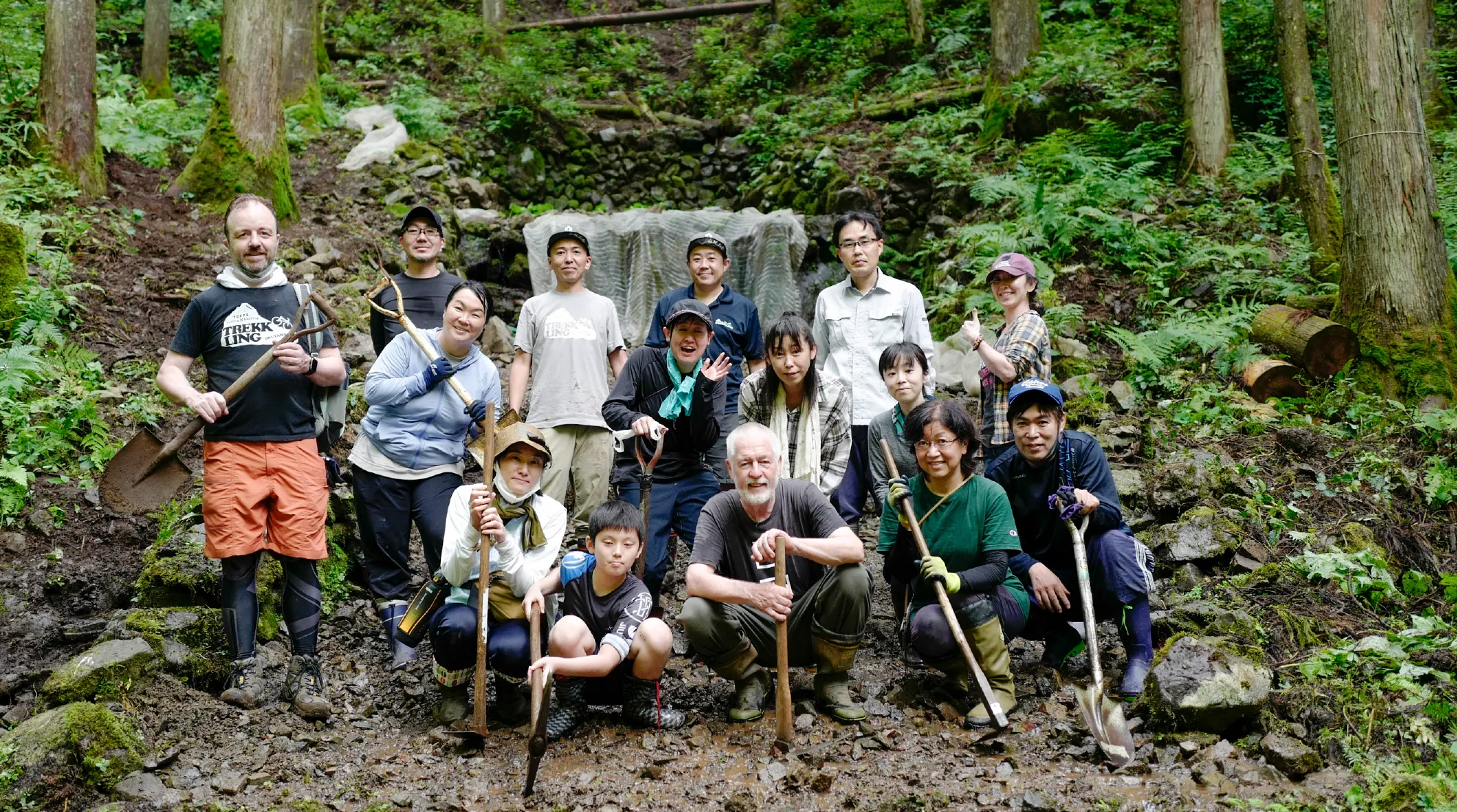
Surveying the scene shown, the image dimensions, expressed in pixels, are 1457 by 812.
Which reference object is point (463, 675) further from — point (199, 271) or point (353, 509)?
point (199, 271)

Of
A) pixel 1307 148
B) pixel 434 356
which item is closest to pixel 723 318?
pixel 434 356

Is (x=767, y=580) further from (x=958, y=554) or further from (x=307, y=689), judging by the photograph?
(x=307, y=689)

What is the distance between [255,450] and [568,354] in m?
1.74

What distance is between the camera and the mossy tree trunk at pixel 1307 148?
7941 mm

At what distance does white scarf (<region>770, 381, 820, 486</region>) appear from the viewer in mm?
4781

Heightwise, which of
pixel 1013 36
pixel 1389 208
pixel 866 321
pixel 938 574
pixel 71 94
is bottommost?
pixel 938 574

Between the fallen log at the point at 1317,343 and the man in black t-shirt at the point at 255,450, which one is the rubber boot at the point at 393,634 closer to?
the man in black t-shirt at the point at 255,450

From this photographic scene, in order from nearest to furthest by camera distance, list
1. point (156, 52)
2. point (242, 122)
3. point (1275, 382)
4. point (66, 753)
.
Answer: point (66, 753) < point (1275, 382) < point (242, 122) < point (156, 52)

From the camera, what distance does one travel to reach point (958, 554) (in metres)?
4.31

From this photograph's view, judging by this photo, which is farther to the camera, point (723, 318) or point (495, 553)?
point (723, 318)

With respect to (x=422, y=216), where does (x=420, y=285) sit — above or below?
below

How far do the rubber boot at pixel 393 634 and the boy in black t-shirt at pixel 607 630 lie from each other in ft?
3.11

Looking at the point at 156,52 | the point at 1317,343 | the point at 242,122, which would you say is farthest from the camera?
the point at 156,52

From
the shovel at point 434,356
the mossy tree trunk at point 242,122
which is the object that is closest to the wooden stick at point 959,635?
the shovel at point 434,356
